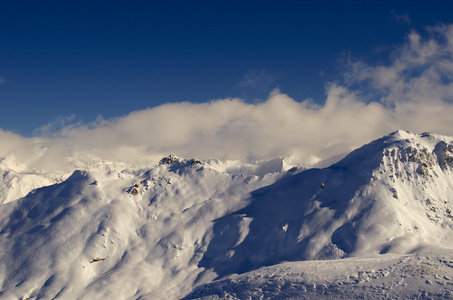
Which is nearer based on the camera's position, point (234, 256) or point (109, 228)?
point (234, 256)

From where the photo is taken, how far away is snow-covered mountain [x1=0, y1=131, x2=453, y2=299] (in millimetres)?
93875

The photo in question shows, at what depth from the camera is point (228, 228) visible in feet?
374

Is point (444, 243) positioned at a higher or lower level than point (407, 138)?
lower

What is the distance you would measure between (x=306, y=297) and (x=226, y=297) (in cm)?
1605

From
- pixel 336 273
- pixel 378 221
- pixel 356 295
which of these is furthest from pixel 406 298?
pixel 378 221

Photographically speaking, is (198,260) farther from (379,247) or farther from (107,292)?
(379,247)

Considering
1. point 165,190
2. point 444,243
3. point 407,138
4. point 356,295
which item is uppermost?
point 165,190

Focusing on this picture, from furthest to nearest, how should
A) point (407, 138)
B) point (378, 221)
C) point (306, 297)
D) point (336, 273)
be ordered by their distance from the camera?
point (407, 138) < point (378, 221) < point (336, 273) < point (306, 297)

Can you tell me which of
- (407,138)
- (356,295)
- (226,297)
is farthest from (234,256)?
(407,138)

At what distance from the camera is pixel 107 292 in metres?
95.2

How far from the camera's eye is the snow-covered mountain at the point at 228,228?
3696 inches

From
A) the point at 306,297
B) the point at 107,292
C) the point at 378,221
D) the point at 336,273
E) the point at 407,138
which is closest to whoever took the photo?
the point at 306,297

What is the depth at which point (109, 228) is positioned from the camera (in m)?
112

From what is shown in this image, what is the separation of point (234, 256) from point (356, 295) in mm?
43994
